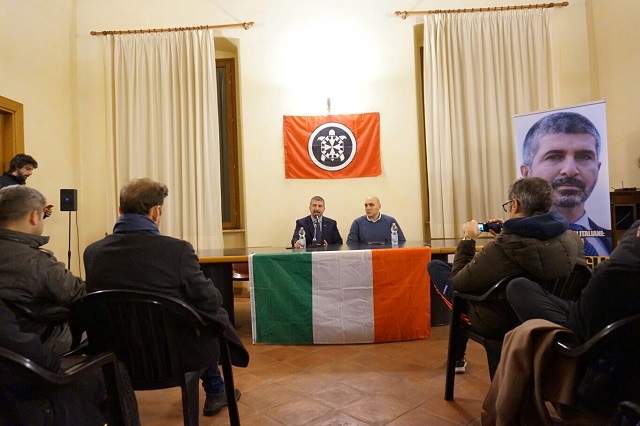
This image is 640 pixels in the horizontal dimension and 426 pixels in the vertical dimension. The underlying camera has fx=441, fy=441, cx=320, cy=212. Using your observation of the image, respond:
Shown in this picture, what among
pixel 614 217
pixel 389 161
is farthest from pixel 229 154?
pixel 614 217

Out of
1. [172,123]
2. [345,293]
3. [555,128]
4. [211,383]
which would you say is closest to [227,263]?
[345,293]

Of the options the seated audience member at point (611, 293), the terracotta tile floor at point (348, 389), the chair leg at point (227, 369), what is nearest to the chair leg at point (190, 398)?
the chair leg at point (227, 369)

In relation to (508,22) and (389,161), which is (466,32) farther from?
(389,161)

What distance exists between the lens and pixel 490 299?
1771 mm

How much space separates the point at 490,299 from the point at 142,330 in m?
1.31

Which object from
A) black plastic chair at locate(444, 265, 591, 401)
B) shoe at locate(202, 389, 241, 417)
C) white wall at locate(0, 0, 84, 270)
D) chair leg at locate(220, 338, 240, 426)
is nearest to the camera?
chair leg at locate(220, 338, 240, 426)

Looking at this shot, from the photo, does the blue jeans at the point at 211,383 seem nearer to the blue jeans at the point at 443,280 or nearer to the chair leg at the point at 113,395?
the chair leg at the point at 113,395

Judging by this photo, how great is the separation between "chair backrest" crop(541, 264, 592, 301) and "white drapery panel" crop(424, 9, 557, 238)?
10.2 ft

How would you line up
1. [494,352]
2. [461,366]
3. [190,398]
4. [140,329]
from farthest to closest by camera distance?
[461,366], [494,352], [190,398], [140,329]

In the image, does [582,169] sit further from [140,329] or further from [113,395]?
[113,395]

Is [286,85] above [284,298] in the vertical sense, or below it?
above

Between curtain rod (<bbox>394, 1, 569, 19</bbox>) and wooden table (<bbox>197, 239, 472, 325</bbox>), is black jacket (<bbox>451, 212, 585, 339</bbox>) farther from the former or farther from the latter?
curtain rod (<bbox>394, 1, 569, 19</bbox>)

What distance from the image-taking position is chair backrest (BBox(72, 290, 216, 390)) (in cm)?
139

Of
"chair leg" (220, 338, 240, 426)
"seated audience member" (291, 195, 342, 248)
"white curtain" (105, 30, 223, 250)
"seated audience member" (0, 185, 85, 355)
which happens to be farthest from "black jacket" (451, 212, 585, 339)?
"white curtain" (105, 30, 223, 250)
